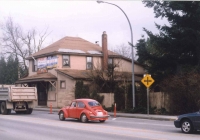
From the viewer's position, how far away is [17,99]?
2958 centimetres

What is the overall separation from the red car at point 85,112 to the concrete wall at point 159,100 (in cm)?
882

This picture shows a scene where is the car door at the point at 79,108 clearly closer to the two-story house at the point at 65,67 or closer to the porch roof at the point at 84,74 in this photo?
the porch roof at the point at 84,74

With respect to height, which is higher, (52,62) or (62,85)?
(52,62)

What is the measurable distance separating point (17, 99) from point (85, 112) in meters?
9.41

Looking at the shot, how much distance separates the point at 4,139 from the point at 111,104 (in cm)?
2170

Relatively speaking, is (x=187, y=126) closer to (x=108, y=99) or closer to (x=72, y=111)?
(x=72, y=111)

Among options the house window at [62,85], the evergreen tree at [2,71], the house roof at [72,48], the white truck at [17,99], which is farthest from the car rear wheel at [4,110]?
the evergreen tree at [2,71]

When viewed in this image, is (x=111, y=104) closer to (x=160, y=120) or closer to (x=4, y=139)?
(x=160, y=120)

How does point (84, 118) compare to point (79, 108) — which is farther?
→ point (79, 108)

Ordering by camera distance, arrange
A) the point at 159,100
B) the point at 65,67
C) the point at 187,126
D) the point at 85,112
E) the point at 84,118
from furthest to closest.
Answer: the point at 65,67 < the point at 159,100 < the point at 84,118 < the point at 85,112 < the point at 187,126

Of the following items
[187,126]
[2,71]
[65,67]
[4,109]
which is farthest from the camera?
[2,71]

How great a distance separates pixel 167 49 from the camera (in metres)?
31.9

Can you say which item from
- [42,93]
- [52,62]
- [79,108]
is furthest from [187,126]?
[42,93]

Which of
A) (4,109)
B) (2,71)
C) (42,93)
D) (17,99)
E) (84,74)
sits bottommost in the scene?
(4,109)
